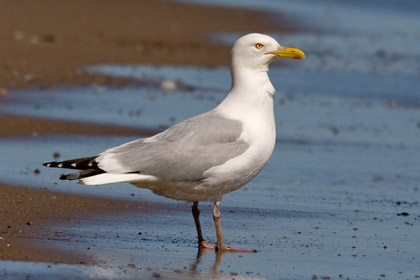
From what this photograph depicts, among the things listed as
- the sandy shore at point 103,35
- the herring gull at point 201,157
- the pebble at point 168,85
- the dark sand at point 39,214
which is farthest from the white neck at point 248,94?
the pebble at point 168,85

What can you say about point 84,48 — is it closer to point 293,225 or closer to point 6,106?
point 6,106

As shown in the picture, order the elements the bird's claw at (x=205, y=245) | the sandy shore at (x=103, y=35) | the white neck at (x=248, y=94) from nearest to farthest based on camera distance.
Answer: the bird's claw at (x=205, y=245)
the white neck at (x=248, y=94)
the sandy shore at (x=103, y=35)

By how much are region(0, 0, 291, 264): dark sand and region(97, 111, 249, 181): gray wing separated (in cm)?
81

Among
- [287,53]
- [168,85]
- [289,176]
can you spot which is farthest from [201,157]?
[168,85]

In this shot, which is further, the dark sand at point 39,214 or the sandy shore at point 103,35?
the sandy shore at point 103,35

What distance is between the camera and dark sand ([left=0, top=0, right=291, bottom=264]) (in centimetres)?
771

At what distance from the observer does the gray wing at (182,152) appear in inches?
283

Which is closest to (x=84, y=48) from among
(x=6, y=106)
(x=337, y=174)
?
(x=6, y=106)

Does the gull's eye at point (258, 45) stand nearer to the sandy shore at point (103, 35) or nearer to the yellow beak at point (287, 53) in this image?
the yellow beak at point (287, 53)

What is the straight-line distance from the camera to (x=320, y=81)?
1723 centimetres

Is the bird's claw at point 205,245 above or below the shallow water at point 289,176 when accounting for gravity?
below

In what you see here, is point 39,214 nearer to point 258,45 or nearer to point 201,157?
point 201,157

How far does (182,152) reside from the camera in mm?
7273

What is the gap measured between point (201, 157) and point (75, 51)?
36.0ft
